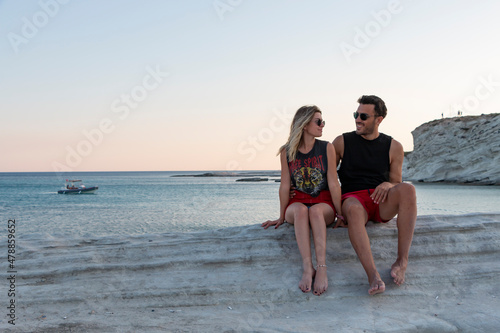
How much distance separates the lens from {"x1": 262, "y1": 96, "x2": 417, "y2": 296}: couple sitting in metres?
3.39

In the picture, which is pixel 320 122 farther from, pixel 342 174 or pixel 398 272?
pixel 398 272

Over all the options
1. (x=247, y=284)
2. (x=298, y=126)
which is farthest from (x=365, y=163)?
(x=247, y=284)

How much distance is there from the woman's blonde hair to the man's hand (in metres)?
0.83

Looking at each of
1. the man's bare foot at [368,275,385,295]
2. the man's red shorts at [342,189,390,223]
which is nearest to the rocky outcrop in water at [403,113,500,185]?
the man's red shorts at [342,189,390,223]

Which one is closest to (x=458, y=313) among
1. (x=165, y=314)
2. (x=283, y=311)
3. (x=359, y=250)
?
(x=359, y=250)

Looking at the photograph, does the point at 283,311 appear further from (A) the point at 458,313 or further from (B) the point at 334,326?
(A) the point at 458,313

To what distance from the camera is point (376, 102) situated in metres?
3.58

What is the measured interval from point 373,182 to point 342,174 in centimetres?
30

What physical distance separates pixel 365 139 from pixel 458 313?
169 centimetres

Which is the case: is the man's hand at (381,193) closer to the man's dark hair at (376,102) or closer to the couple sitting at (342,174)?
the couple sitting at (342,174)

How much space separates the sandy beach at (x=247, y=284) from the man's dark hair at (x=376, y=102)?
3.97 feet

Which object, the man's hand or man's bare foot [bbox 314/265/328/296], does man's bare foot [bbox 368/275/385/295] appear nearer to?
man's bare foot [bbox 314/265/328/296]

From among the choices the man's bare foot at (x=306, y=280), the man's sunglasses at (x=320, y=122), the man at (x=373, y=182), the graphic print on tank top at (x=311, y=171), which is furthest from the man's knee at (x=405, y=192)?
the man's bare foot at (x=306, y=280)

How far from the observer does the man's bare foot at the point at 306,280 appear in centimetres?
315
